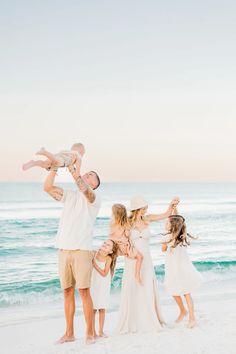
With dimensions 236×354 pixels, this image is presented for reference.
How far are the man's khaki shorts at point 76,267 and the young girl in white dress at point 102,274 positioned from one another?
295 mm

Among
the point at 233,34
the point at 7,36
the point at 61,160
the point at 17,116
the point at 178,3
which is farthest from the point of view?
the point at 17,116

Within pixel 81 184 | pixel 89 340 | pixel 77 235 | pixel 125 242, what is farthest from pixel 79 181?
pixel 89 340

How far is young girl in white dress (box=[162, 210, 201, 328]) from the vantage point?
574cm

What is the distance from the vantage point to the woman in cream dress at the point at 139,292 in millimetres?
5383

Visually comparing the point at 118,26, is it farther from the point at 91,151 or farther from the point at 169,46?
the point at 91,151

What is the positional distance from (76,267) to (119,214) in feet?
2.21

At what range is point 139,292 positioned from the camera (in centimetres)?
541

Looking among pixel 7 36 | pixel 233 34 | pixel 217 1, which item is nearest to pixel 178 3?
pixel 217 1

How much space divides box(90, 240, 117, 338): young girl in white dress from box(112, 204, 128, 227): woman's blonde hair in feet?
0.70

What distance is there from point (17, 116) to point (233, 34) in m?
14.6

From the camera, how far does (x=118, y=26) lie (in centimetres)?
1806

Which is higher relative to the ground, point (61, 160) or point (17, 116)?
point (17, 116)

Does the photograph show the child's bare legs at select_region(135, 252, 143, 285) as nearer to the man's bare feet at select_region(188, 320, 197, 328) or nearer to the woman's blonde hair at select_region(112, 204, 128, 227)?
the woman's blonde hair at select_region(112, 204, 128, 227)

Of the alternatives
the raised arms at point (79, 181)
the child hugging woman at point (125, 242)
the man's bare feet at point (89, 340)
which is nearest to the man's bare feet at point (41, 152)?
the raised arms at point (79, 181)
